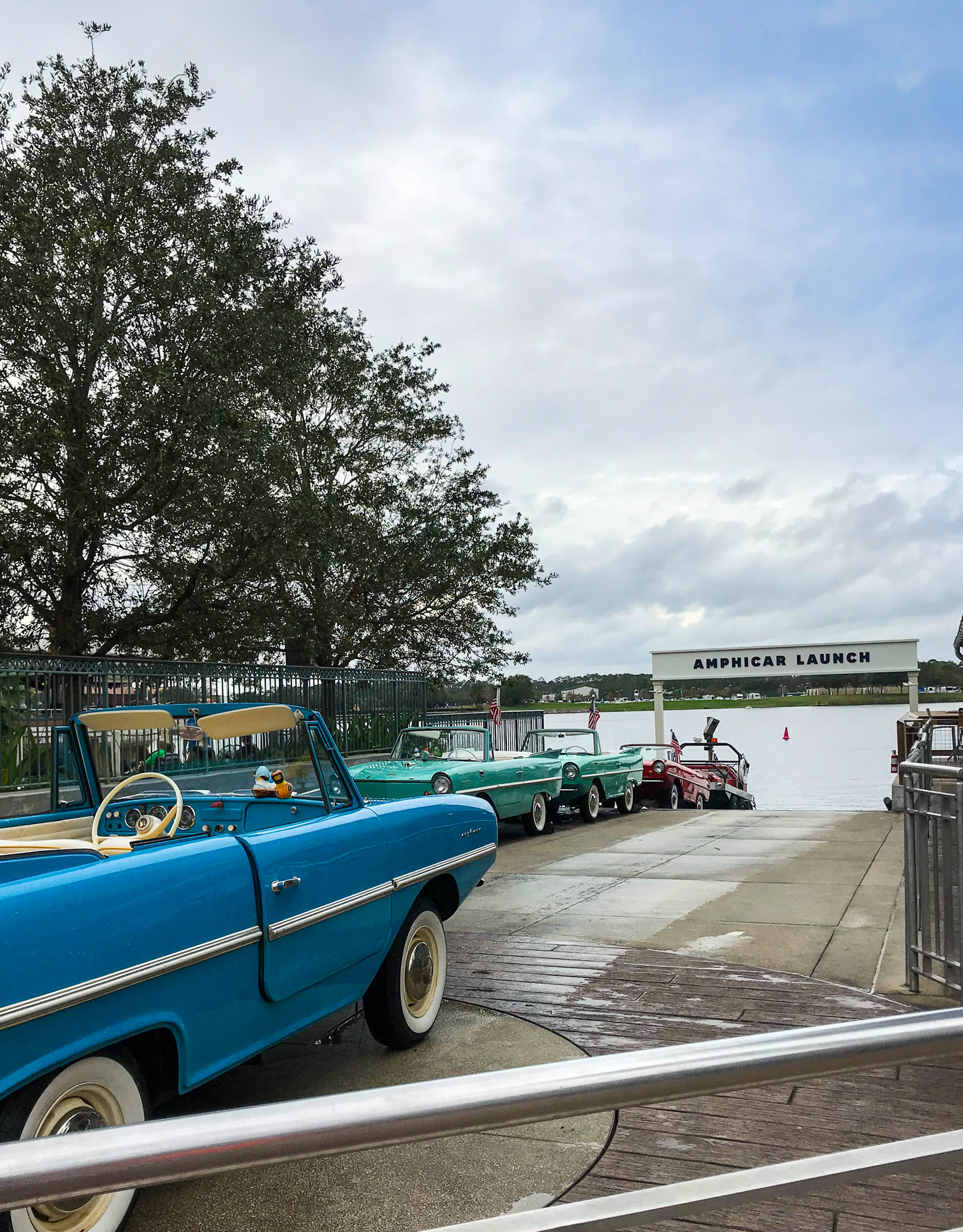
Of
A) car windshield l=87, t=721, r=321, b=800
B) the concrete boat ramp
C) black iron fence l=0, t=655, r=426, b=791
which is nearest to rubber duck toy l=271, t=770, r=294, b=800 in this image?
car windshield l=87, t=721, r=321, b=800

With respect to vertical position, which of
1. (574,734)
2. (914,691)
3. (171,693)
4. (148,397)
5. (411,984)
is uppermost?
(148,397)

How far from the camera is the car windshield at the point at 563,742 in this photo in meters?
18.0

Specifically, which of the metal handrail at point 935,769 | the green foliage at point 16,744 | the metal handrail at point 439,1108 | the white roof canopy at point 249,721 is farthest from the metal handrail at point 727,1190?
the green foliage at point 16,744

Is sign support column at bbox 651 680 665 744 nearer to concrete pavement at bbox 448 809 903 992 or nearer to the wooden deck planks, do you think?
concrete pavement at bbox 448 809 903 992

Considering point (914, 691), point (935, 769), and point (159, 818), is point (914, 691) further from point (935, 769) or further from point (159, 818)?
point (159, 818)

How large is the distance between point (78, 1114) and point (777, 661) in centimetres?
3081

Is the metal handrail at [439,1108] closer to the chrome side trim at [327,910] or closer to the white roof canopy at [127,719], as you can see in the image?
the chrome side trim at [327,910]

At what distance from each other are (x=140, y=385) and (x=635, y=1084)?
Result: 17736mm

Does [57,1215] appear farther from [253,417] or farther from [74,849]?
[253,417]

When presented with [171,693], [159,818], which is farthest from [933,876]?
[171,693]

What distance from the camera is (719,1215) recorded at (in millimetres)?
3340

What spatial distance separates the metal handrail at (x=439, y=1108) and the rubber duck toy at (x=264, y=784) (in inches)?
154

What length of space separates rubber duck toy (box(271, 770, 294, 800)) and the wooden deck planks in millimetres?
1706

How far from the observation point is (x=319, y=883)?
409cm
